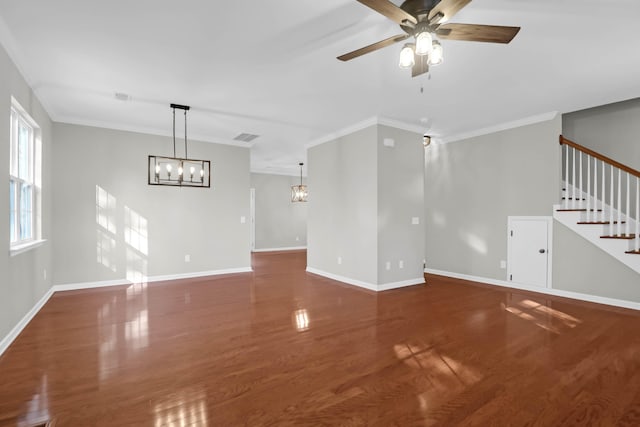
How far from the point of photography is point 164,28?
2725mm

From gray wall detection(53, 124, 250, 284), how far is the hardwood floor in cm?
107

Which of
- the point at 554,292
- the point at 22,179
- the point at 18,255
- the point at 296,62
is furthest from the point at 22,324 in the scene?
the point at 554,292

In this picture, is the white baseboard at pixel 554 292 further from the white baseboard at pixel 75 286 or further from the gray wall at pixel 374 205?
the white baseboard at pixel 75 286

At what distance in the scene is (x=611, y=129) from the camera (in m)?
4.89

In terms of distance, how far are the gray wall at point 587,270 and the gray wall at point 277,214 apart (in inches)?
312

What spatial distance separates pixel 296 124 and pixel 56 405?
4.66 metres

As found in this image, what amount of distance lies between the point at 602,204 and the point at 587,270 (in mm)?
981

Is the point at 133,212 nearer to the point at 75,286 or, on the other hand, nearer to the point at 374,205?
the point at 75,286

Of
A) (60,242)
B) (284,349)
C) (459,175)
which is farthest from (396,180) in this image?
(60,242)

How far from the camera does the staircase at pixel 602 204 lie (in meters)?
4.24

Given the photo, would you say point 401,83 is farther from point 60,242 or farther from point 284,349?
point 60,242

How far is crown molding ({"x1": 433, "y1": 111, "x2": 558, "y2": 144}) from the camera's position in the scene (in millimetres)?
4965

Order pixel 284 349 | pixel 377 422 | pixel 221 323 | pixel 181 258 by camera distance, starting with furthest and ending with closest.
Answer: pixel 181 258 < pixel 221 323 < pixel 284 349 < pixel 377 422

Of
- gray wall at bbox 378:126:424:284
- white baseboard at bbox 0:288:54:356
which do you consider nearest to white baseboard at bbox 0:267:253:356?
white baseboard at bbox 0:288:54:356
